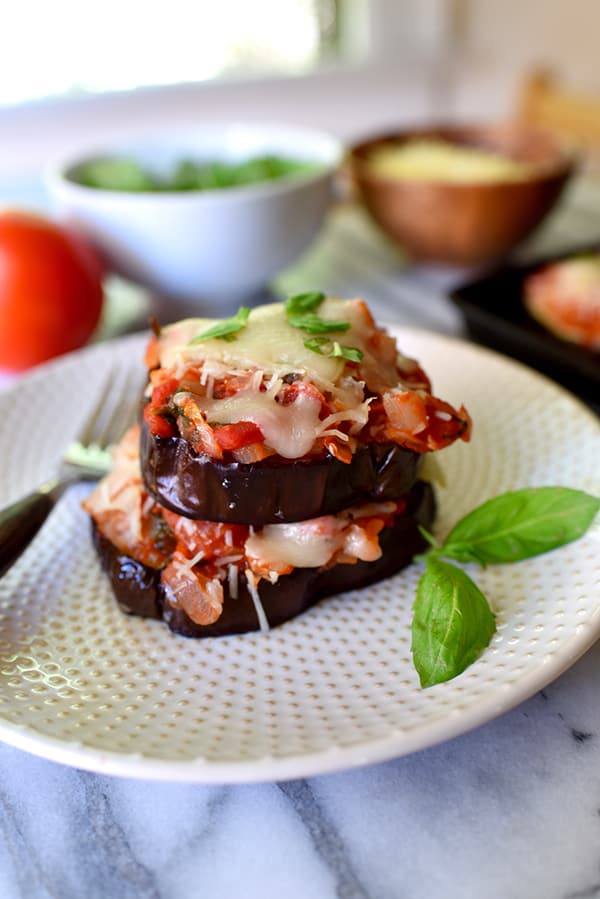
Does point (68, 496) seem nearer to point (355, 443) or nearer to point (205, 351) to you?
point (205, 351)

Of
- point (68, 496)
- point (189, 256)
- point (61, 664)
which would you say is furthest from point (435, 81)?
point (61, 664)

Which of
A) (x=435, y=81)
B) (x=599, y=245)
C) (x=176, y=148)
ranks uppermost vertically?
(x=176, y=148)

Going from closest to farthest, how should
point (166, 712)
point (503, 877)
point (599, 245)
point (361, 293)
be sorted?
point (503, 877)
point (166, 712)
point (599, 245)
point (361, 293)

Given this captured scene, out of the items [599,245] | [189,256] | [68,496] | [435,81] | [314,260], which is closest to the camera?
[68,496]

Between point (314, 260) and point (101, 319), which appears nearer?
point (101, 319)

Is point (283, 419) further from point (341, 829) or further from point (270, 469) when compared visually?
point (341, 829)

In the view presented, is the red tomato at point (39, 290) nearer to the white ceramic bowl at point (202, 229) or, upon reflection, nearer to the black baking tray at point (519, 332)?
the white ceramic bowl at point (202, 229)
